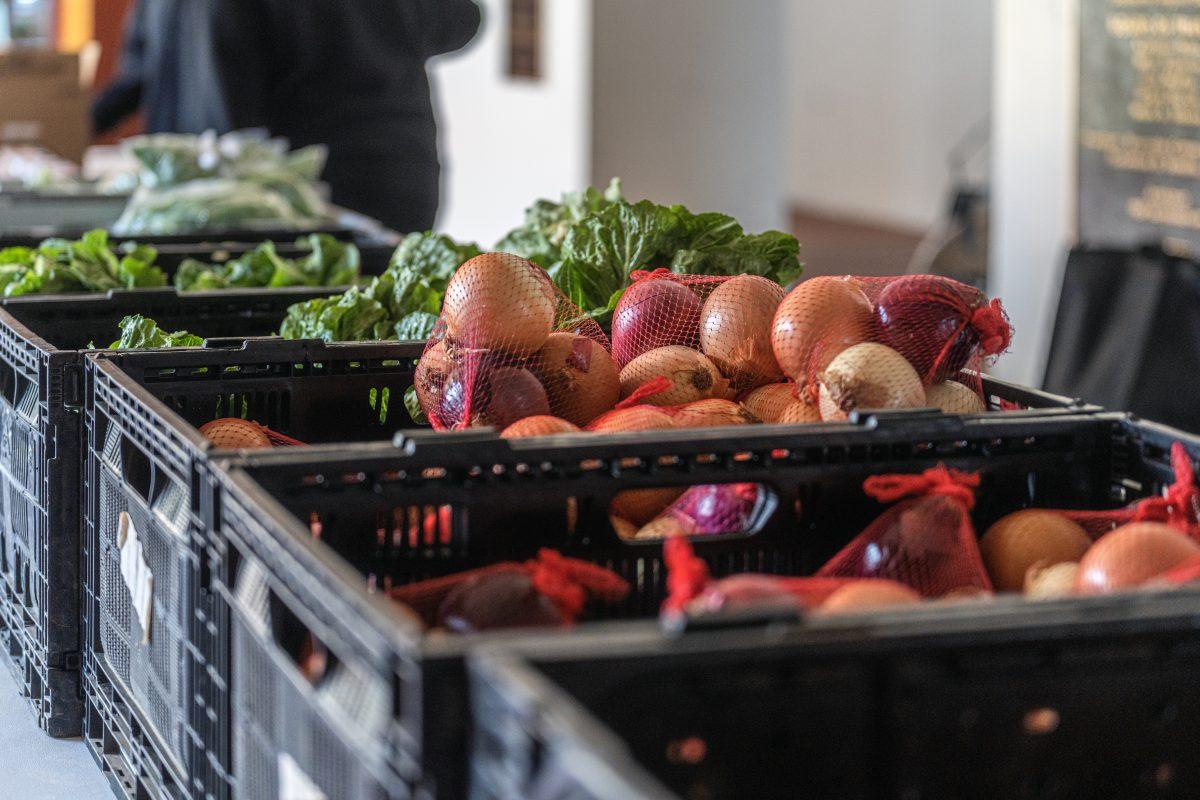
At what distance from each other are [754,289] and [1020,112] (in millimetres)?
3617

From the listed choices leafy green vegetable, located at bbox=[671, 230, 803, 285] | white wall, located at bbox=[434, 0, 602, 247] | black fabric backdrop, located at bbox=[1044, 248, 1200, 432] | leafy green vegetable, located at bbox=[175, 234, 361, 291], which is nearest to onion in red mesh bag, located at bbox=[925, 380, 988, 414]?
leafy green vegetable, located at bbox=[671, 230, 803, 285]

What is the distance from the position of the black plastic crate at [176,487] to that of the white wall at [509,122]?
221 inches

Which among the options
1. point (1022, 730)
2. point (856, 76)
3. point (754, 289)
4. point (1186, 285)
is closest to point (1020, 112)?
point (1186, 285)

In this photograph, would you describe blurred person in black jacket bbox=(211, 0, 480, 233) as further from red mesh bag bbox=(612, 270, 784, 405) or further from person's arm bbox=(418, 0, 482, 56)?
red mesh bag bbox=(612, 270, 784, 405)

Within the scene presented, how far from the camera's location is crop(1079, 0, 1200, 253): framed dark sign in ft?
13.0

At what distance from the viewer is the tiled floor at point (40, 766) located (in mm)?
1243

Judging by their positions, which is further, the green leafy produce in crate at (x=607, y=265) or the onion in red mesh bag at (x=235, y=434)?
the green leafy produce in crate at (x=607, y=265)

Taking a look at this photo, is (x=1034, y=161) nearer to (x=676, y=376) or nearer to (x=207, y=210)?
(x=207, y=210)

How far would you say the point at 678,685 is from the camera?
0.67 meters

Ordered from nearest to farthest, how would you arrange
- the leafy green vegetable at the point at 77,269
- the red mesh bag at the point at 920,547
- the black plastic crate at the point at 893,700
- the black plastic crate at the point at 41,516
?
the black plastic crate at the point at 893,700, the red mesh bag at the point at 920,547, the black plastic crate at the point at 41,516, the leafy green vegetable at the point at 77,269

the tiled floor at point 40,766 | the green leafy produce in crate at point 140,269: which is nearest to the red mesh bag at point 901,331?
the tiled floor at point 40,766

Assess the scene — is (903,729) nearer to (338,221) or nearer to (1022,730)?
(1022,730)

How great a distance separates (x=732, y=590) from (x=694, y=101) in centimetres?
751

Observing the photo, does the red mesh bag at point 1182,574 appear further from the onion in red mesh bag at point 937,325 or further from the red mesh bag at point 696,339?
the red mesh bag at point 696,339
